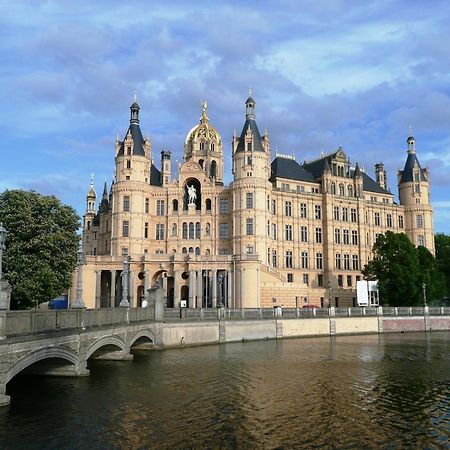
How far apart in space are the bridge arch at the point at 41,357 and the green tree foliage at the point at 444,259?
73322 mm

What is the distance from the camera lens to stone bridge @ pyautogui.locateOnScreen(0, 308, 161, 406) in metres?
21.7

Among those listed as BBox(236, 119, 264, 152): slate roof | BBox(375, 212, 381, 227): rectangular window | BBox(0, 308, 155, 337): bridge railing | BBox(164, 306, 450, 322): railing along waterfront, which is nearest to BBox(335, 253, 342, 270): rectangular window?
BBox(375, 212, 381, 227): rectangular window

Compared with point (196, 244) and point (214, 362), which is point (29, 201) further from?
point (196, 244)

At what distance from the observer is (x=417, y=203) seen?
10000cm

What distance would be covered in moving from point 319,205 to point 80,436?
77.8m

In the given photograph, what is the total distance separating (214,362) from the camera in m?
39.0

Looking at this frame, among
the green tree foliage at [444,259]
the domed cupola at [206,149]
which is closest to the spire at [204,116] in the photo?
the domed cupola at [206,149]

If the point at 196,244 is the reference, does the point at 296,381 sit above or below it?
below

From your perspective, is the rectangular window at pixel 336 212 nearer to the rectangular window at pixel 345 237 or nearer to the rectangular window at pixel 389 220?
the rectangular window at pixel 345 237

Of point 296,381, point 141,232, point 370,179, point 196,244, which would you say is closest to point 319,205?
point 370,179

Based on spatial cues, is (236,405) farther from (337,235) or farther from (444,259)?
(444,259)

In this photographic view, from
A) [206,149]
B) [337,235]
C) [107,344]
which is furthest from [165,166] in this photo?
[107,344]

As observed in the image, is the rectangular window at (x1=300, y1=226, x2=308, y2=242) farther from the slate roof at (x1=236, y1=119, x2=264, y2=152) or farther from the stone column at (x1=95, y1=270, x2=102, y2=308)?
the stone column at (x1=95, y1=270, x2=102, y2=308)

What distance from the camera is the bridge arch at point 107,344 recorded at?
30553 mm
